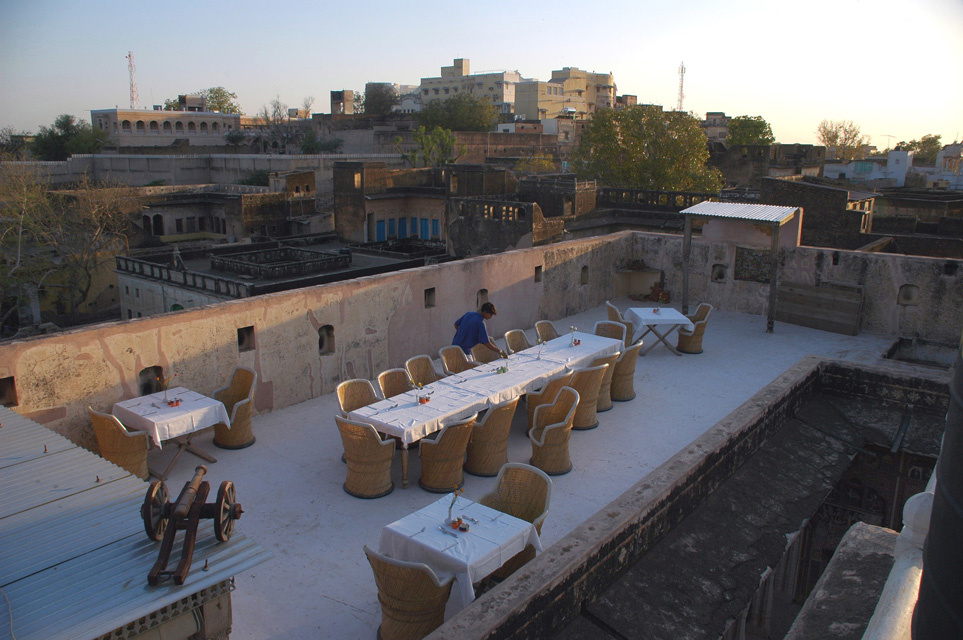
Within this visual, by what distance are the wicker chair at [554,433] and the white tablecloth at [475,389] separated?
0.45 metres

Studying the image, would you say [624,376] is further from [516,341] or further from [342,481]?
[342,481]

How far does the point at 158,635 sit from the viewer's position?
3629 millimetres

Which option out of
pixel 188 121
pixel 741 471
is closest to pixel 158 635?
pixel 741 471

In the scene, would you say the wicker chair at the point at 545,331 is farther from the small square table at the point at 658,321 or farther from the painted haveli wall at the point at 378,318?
the small square table at the point at 658,321

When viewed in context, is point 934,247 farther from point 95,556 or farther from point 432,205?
point 432,205

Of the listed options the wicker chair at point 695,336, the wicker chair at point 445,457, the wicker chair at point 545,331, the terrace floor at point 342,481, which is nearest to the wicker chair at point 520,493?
the terrace floor at point 342,481

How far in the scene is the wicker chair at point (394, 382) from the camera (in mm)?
8289

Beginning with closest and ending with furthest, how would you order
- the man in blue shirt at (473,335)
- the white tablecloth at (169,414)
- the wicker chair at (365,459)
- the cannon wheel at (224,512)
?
the cannon wheel at (224,512)
the wicker chair at (365,459)
the white tablecloth at (169,414)
the man in blue shirt at (473,335)

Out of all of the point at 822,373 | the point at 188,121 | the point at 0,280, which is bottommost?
the point at 0,280

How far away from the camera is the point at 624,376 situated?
9695mm

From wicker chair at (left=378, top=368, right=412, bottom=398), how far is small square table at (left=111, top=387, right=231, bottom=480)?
178cm

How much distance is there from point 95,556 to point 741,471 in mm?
5207

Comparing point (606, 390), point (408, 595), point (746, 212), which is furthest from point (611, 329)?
point (408, 595)

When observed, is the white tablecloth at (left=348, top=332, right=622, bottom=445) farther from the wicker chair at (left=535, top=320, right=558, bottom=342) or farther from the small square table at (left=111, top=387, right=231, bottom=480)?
the small square table at (left=111, top=387, right=231, bottom=480)
